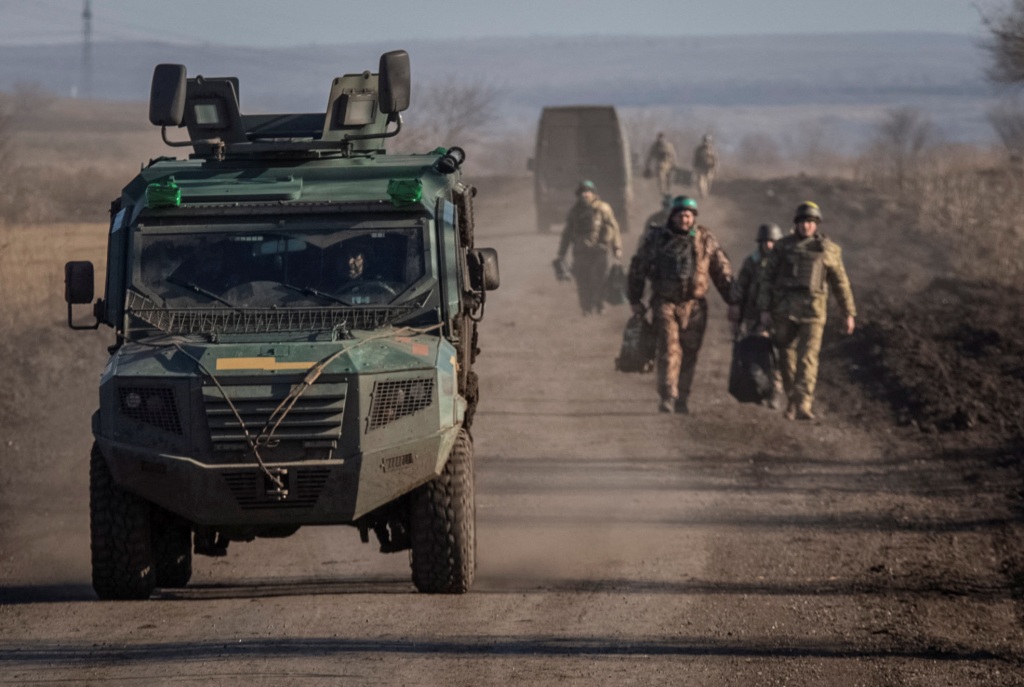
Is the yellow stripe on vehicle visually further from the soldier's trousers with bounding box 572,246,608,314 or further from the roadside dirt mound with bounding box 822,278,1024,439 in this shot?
the soldier's trousers with bounding box 572,246,608,314

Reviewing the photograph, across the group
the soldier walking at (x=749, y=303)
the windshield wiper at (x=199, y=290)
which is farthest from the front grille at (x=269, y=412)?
the soldier walking at (x=749, y=303)

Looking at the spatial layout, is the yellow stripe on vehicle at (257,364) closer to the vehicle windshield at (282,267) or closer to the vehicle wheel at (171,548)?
the vehicle windshield at (282,267)

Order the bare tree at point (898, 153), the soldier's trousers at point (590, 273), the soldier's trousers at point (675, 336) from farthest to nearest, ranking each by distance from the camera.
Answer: the bare tree at point (898, 153) < the soldier's trousers at point (590, 273) < the soldier's trousers at point (675, 336)

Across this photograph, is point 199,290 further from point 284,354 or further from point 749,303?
point 749,303

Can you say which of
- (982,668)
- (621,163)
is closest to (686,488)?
(982,668)

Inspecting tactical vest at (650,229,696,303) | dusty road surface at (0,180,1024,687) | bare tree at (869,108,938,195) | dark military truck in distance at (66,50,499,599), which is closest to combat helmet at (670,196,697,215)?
tactical vest at (650,229,696,303)

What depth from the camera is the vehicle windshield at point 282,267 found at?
8.36m

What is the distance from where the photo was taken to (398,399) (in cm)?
771

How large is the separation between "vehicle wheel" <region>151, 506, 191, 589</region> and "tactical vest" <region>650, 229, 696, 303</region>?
18.4 feet

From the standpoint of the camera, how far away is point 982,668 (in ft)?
Result: 22.7

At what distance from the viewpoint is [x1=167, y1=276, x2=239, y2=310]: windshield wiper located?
830 centimetres

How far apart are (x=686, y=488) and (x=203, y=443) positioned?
516 centimetres

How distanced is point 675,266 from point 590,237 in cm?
608

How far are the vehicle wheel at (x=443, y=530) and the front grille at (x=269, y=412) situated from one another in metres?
0.81
